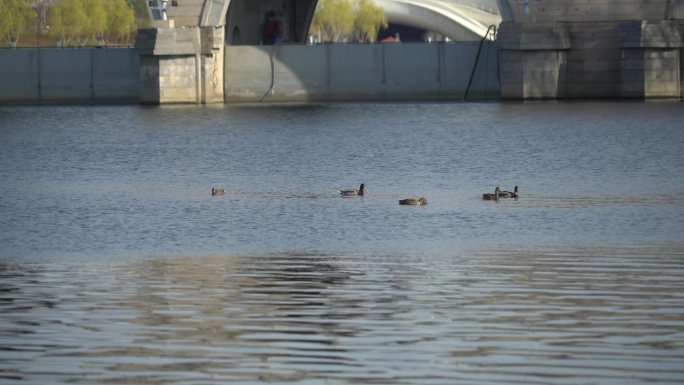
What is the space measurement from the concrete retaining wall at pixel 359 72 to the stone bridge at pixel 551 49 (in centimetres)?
188

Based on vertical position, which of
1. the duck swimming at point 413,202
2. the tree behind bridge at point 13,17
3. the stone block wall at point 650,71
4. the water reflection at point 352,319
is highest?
the tree behind bridge at point 13,17

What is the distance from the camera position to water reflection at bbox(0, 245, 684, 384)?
1283cm

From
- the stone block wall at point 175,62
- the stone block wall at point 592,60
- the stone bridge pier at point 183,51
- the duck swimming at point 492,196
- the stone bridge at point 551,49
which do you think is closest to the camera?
the duck swimming at point 492,196

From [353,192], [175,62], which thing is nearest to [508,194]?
[353,192]

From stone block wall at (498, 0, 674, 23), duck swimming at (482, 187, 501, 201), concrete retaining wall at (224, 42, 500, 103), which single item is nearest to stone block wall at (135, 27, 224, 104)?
concrete retaining wall at (224, 42, 500, 103)

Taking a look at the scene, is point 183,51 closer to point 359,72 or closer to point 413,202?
point 359,72

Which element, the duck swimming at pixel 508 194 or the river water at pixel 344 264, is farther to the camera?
the duck swimming at pixel 508 194

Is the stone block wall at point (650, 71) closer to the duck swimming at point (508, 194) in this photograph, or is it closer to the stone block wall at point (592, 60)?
the stone block wall at point (592, 60)

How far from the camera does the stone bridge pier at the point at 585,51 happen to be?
60.0 m

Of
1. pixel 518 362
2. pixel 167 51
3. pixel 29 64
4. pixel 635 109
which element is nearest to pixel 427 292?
pixel 518 362

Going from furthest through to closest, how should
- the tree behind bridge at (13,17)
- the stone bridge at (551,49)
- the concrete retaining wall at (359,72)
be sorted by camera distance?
the tree behind bridge at (13,17), the concrete retaining wall at (359,72), the stone bridge at (551,49)

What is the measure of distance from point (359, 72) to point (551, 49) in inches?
368

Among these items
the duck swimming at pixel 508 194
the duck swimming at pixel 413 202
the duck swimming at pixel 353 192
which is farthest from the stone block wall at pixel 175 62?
the duck swimming at pixel 413 202

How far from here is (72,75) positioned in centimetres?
6706
